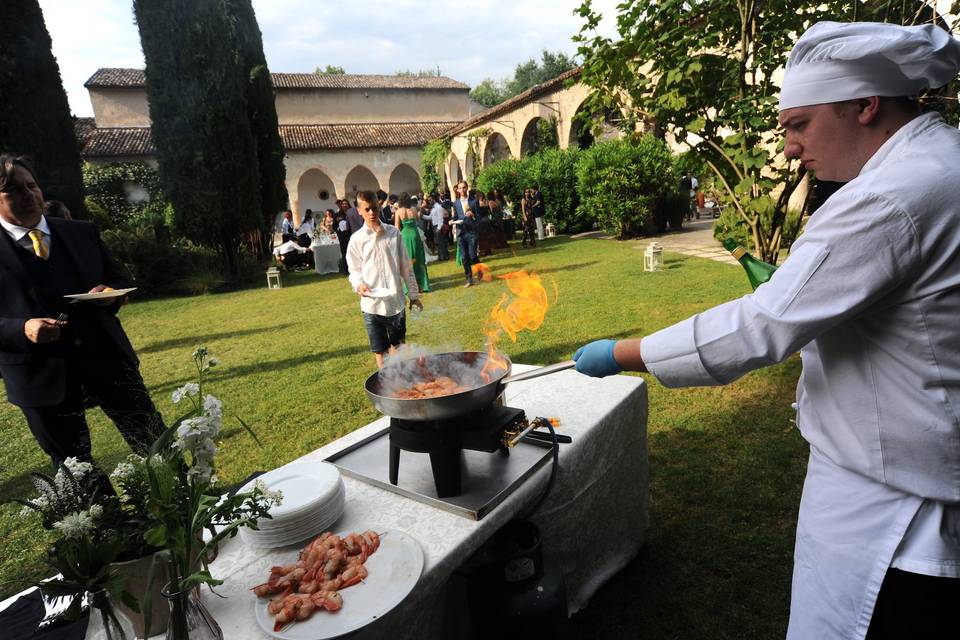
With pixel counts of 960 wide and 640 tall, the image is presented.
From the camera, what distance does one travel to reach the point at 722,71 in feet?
14.0

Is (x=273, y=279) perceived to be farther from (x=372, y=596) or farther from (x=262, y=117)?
(x=372, y=596)

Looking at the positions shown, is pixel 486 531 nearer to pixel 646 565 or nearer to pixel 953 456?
pixel 953 456

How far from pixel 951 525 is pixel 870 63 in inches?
45.1

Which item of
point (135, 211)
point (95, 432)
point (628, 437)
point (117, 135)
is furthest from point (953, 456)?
point (117, 135)

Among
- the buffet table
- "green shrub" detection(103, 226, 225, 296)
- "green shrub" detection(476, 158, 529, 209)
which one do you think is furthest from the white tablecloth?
the buffet table

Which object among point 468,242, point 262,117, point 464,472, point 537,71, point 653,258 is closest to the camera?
point 464,472

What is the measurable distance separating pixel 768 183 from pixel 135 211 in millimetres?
25230

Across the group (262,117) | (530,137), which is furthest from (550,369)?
(530,137)

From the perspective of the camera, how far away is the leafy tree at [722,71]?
398 cm

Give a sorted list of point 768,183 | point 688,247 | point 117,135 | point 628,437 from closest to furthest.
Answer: point 628,437 < point 768,183 < point 688,247 < point 117,135

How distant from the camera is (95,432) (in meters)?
5.64

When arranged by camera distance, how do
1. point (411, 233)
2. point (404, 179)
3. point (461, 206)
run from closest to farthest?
point (411, 233), point (461, 206), point (404, 179)

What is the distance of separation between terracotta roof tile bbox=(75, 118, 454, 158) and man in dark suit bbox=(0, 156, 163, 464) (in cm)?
2808

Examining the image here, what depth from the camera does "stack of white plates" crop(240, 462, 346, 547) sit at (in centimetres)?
175
